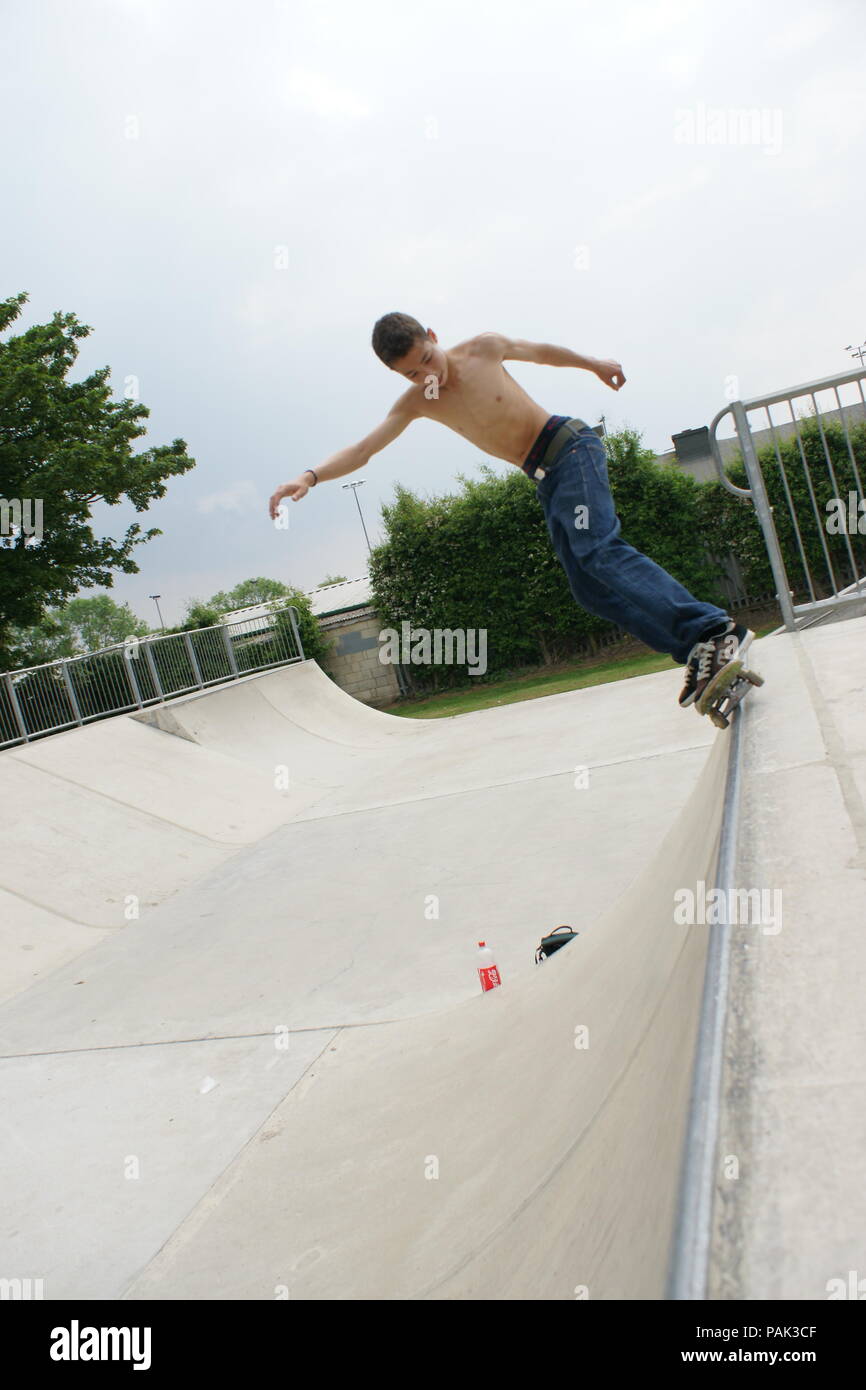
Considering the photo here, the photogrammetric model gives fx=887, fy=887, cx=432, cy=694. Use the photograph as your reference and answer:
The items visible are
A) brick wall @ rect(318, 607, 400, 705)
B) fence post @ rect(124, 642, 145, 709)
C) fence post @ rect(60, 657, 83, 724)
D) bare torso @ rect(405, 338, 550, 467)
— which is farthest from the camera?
brick wall @ rect(318, 607, 400, 705)

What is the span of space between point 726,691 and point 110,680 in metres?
11.2

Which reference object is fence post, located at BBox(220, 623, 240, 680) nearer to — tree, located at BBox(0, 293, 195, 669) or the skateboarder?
tree, located at BBox(0, 293, 195, 669)

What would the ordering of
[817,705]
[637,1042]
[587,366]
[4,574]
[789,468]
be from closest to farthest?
1. [637,1042]
2. [817,705]
3. [587,366]
4. [789,468]
5. [4,574]

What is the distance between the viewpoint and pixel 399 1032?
344 centimetres

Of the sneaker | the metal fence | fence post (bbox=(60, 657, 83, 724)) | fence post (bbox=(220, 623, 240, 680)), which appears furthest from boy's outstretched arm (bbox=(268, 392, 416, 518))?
fence post (bbox=(220, 623, 240, 680))

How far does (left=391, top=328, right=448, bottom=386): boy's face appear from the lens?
3018 mm

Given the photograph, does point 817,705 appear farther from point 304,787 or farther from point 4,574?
point 4,574

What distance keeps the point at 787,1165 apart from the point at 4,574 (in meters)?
18.7

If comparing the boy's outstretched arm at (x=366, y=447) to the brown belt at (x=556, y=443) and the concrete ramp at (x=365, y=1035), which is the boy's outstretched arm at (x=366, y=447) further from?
the concrete ramp at (x=365, y=1035)

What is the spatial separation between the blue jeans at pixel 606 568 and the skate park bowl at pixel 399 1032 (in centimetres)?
38

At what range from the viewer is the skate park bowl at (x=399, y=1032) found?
51.6 inches

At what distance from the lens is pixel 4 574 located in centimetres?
1716

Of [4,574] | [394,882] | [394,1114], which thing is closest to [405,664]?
[4,574]
